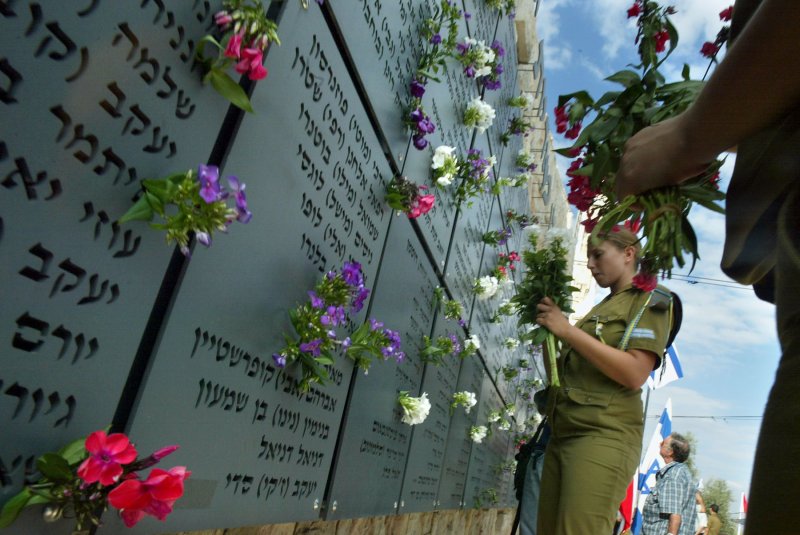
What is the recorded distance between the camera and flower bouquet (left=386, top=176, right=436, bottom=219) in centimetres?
264

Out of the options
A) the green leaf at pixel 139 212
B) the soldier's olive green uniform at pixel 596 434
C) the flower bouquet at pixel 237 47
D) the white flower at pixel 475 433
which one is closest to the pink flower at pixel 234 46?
the flower bouquet at pixel 237 47

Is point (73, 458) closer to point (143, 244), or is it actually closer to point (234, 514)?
point (143, 244)

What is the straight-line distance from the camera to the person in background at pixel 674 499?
611 centimetres

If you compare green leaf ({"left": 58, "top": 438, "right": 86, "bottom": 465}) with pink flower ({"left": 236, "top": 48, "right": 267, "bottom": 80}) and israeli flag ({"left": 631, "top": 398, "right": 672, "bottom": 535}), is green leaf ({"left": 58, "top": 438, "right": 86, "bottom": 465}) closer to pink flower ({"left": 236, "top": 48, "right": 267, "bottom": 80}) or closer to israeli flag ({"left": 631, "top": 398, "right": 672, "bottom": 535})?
pink flower ({"left": 236, "top": 48, "right": 267, "bottom": 80})

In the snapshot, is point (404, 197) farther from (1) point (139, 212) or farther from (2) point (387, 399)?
(1) point (139, 212)

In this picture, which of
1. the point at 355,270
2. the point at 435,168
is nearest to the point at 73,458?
the point at 355,270

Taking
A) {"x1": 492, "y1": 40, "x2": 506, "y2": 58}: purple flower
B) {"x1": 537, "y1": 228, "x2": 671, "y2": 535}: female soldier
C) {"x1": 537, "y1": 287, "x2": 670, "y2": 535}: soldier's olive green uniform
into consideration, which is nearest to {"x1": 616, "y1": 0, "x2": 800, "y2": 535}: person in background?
{"x1": 537, "y1": 228, "x2": 671, "y2": 535}: female soldier

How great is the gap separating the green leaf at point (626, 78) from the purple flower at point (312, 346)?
1057mm

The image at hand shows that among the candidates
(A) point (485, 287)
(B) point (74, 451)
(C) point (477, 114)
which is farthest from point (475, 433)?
(B) point (74, 451)

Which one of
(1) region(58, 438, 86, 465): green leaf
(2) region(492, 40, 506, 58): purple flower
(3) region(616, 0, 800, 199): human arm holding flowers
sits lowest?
(1) region(58, 438, 86, 465): green leaf

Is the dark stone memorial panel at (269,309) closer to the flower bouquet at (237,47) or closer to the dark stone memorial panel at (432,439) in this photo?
the flower bouquet at (237,47)

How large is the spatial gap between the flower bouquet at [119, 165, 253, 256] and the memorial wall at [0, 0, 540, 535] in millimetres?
35

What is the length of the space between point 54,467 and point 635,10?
1.86 meters

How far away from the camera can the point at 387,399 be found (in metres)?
3.02
